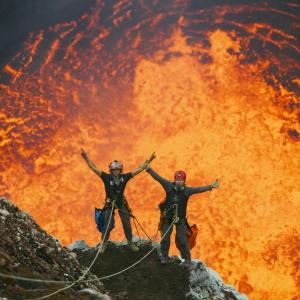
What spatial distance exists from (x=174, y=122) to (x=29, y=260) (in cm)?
1748

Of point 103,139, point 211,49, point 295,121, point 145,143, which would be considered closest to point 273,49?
point 211,49

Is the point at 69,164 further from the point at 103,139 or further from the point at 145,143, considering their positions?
the point at 145,143

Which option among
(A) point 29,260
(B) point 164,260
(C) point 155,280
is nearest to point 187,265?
(B) point 164,260

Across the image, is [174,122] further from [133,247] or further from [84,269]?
[84,269]

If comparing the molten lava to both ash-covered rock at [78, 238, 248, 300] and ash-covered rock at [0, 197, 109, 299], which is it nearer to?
ash-covered rock at [78, 238, 248, 300]

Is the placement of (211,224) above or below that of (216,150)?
below

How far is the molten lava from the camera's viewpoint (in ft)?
62.7

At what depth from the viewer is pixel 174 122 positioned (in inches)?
927

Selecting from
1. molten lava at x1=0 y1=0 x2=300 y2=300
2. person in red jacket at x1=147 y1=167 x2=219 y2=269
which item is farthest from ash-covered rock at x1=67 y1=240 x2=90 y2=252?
molten lava at x1=0 y1=0 x2=300 y2=300

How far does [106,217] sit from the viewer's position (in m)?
9.96

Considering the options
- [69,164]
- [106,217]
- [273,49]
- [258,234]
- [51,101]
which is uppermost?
[273,49]

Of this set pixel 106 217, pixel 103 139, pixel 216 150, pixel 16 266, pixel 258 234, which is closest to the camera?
pixel 16 266

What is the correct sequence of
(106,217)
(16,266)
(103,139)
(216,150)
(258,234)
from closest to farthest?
(16,266) → (106,217) → (258,234) → (216,150) → (103,139)

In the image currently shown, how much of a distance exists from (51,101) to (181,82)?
813cm
